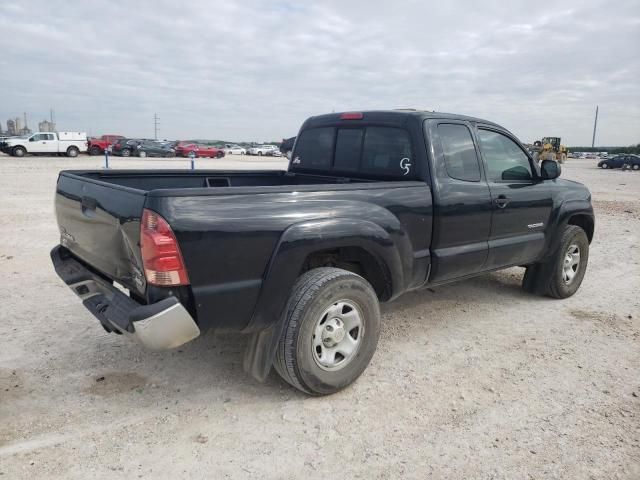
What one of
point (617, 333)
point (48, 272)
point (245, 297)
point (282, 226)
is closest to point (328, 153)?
point (282, 226)

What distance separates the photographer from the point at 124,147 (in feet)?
125

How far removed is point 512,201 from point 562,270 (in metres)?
1.35

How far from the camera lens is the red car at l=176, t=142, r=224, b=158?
4225 cm

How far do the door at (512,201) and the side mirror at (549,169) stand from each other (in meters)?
0.07

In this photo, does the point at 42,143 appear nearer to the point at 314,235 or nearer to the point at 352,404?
the point at 314,235

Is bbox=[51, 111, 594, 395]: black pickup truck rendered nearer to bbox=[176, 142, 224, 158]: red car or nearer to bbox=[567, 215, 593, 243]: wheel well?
bbox=[567, 215, 593, 243]: wheel well

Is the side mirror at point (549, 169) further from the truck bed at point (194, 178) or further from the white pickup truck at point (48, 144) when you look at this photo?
the white pickup truck at point (48, 144)

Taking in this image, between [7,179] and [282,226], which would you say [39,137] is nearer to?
[7,179]

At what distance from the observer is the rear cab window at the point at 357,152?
401 centimetres

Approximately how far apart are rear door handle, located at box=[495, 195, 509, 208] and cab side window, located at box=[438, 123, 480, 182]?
0.95 ft

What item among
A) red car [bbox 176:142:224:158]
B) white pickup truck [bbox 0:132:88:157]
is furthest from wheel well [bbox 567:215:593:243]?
red car [bbox 176:142:224:158]

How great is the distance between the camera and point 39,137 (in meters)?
33.1

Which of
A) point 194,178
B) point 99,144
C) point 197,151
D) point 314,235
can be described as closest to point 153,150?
point 99,144

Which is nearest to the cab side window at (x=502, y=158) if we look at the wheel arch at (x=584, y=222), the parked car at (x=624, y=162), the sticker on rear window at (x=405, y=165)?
the sticker on rear window at (x=405, y=165)
